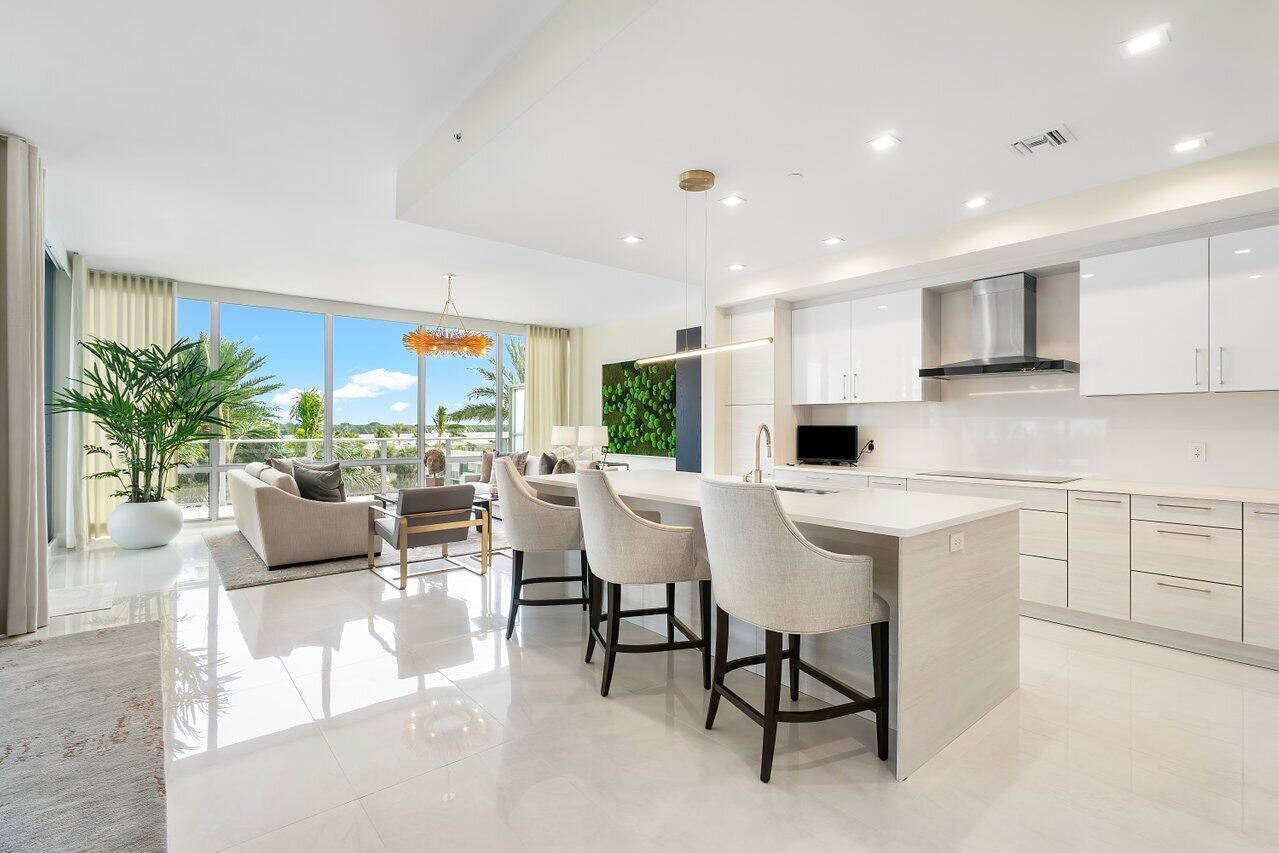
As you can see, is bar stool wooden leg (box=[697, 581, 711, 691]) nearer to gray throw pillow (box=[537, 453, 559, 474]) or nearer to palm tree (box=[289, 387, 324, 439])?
gray throw pillow (box=[537, 453, 559, 474])

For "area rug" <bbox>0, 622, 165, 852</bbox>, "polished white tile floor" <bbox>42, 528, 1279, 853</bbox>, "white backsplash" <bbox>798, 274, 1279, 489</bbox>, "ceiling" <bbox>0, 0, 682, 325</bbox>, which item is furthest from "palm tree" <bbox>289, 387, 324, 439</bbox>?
"white backsplash" <bbox>798, 274, 1279, 489</bbox>

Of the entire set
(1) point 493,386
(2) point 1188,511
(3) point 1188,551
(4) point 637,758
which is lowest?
(4) point 637,758

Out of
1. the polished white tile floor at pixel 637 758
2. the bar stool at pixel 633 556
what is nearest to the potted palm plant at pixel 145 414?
the polished white tile floor at pixel 637 758

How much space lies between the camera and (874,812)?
5.96 ft

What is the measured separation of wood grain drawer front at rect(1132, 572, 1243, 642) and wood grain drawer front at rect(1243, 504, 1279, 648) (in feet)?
0.14

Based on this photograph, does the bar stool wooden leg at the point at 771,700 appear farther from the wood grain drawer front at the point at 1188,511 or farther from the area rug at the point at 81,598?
the area rug at the point at 81,598

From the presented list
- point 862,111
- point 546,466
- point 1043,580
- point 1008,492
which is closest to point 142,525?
point 546,466

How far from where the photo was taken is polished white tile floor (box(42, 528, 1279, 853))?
5.66 ft

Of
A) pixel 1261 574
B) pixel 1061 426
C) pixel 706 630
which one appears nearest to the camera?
A: pixel 706 630

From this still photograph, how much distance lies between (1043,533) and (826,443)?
6.13ft

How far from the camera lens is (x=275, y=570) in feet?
15.2

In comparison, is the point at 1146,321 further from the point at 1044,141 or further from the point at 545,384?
the point at 545,384

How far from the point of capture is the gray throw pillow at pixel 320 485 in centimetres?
506

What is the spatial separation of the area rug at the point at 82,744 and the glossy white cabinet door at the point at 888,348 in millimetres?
4667
